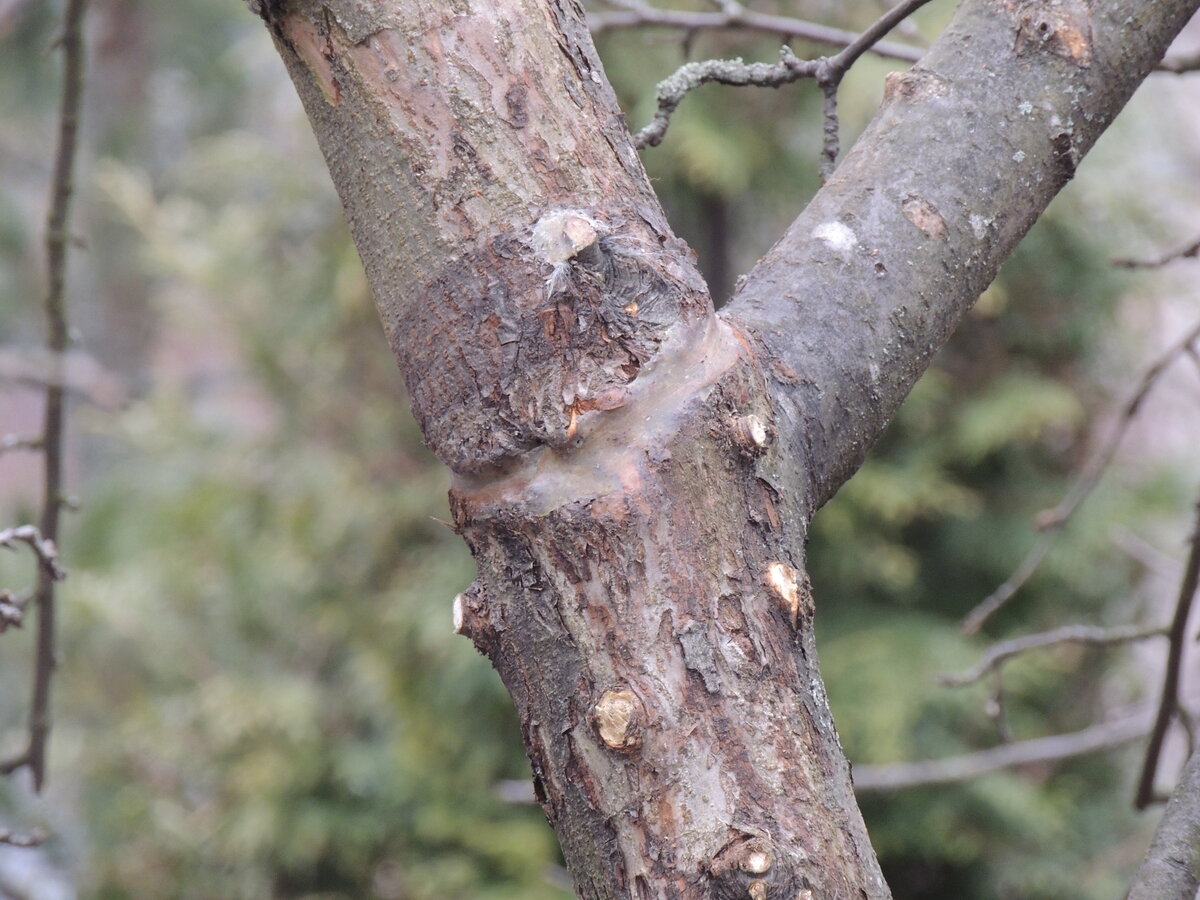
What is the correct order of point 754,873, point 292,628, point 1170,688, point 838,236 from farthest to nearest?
point 292,628
point 1170,688
point 838,236
point 754,873

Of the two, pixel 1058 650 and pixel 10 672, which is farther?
pixel 10 672

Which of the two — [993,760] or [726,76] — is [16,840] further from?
[993,760]

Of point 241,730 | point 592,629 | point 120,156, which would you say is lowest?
point 241,730

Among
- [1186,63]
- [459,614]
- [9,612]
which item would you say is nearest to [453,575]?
[9,612]

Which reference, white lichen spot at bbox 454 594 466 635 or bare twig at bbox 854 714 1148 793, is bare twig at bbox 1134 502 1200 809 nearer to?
bare twig at bbox 854 714 1148 793

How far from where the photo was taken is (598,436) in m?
0.59

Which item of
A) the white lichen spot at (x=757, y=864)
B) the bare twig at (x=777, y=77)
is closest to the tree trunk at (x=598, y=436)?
the white lichen spot at (x=757, y=864)

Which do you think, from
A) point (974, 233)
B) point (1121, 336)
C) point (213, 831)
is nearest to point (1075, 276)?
point (1121, 336)

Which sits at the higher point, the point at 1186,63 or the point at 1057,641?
the point at 1186,63

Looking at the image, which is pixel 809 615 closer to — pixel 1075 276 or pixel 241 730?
pixel 1075 276

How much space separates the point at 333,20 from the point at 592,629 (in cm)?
38

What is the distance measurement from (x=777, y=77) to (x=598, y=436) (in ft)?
1.27

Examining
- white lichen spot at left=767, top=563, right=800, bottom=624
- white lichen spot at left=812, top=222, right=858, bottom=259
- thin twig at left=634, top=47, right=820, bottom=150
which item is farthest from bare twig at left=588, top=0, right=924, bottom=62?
white lichen spot at left=767, top=563, right=800, bottom=624

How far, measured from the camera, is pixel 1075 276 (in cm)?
286
